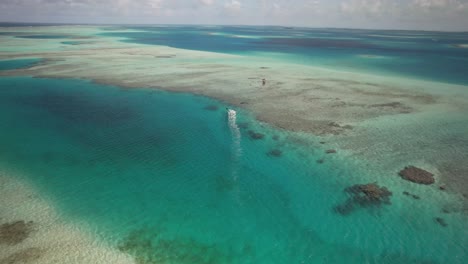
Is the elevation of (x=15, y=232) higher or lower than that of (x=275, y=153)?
lower

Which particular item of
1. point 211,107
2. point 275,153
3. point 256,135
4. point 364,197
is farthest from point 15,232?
point 211,107

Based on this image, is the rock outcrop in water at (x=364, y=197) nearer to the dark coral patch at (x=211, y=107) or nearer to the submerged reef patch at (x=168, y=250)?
the submerged reef patch at (x=168, y=250)

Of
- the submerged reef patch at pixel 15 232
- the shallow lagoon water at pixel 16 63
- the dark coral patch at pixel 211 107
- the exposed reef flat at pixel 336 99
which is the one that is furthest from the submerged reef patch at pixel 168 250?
the shallow lagoon water at pixel 16 63

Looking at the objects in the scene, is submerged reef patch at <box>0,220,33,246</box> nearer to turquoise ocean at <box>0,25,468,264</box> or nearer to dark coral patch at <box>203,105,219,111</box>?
turquoise ocean at <box>0,25,468,264</box>

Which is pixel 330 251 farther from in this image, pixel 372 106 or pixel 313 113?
pixel 372 106

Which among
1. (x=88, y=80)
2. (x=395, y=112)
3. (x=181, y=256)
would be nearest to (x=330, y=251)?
(x=181, y=256)

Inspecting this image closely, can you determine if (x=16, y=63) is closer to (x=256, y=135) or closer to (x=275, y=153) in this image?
(x=256, y=135)
